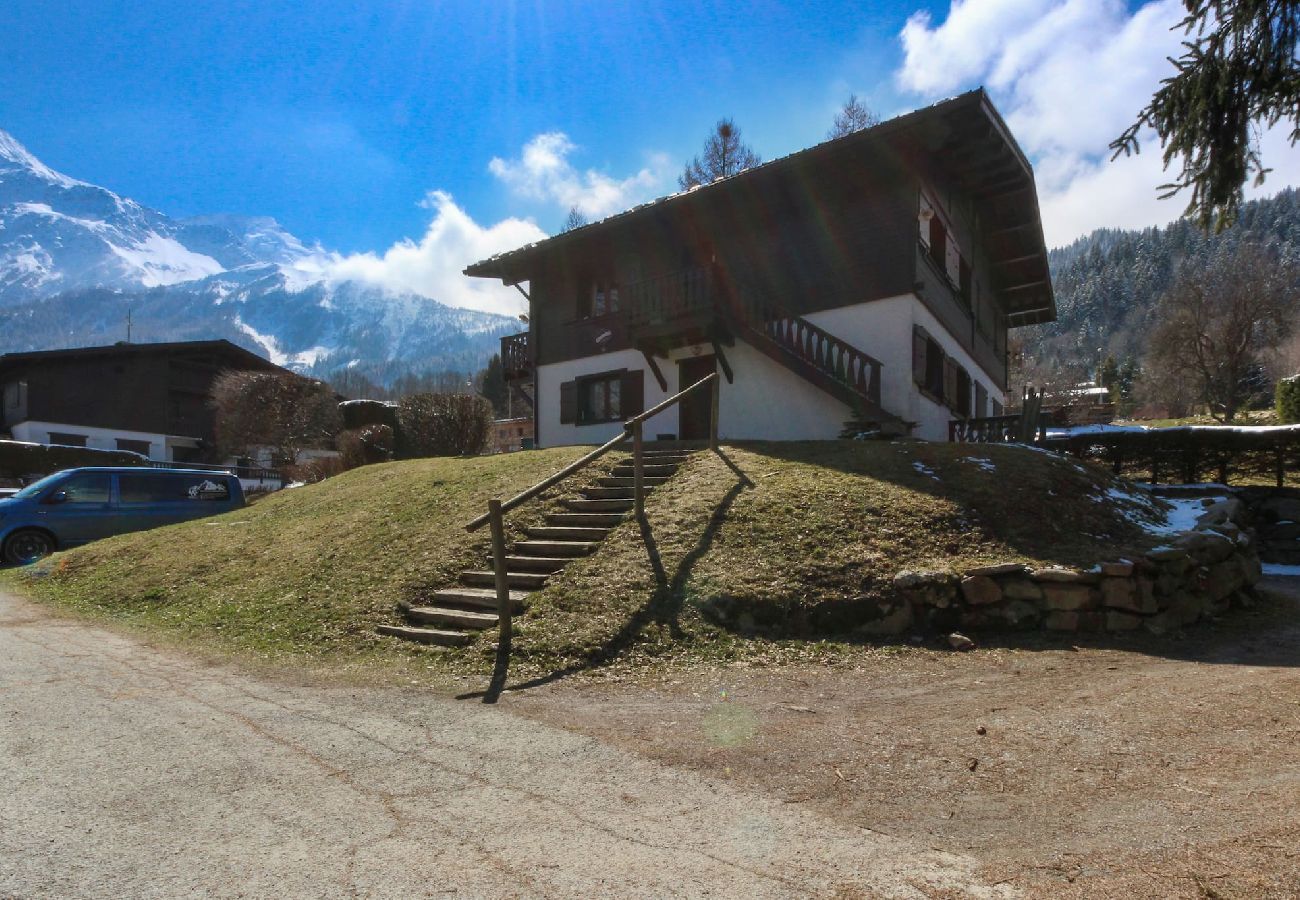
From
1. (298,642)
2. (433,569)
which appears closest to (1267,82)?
(433,569)

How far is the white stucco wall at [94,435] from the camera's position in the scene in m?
37.0

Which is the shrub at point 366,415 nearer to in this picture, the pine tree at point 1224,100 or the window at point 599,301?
the window at point 599,301

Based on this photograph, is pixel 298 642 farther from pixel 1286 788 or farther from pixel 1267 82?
pixel 1267 82

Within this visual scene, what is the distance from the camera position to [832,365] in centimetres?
1434

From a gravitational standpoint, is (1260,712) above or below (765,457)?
below

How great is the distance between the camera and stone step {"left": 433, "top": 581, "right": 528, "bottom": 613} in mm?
6906

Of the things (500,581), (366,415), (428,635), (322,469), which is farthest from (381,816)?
(322,469)

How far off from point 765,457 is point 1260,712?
6607mm

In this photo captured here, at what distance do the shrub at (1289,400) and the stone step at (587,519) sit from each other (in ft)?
107

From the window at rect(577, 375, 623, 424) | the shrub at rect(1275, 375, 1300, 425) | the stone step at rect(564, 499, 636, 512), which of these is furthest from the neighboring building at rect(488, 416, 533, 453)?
the shrub at rect(1275, 375, 1300, 425)

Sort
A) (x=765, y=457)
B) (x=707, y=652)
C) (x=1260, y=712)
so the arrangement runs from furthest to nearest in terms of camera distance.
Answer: (x=765, y=457) < (x=707, y=652) < (x=1260, y=712)

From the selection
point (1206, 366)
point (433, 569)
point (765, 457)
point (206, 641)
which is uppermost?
point (1206, 366)

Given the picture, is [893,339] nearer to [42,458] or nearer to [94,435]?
[42,458]

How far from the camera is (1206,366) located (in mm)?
39156
